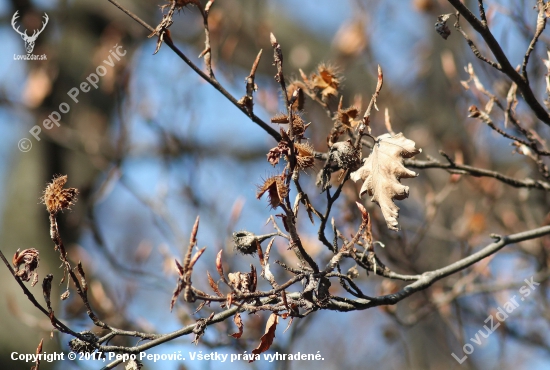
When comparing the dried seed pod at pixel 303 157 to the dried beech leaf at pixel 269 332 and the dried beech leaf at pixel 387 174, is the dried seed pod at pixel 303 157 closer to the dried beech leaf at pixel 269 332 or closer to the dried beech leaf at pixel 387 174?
the dried beech leaf at pixel 387 174

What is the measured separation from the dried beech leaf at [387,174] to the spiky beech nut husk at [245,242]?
272 millimetres

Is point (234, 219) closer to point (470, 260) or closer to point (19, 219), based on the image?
point (470, 260)

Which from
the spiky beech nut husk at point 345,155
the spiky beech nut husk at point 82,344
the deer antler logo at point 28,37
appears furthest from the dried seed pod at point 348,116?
the deer antler logo at point 28,37

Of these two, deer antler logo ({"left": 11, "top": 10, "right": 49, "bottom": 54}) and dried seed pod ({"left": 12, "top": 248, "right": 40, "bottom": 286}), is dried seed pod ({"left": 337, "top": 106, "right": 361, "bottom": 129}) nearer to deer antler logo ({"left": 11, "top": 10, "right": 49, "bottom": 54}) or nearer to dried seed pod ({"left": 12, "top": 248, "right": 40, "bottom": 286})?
dried seed pod ({"left": 12, "top": 248, "right": 40, "bottom": 286})

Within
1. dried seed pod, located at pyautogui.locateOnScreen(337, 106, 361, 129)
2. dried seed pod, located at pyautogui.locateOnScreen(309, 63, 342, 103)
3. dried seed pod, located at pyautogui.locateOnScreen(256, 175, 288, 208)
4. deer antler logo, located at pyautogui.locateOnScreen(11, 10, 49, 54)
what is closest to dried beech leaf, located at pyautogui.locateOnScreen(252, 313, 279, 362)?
dried seed pod, located at pyautogui.locateOnScreen(256, 175, 288, 208)

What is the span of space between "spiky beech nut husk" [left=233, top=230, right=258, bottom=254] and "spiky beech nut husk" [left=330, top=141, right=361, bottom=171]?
26 cm

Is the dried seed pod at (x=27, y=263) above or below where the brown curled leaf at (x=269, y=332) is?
above

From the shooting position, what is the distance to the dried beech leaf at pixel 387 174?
1.15 meters

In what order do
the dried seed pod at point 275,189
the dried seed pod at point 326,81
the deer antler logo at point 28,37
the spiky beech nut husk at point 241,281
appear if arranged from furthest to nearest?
the deer antler logo at point 28,37, the dried seed pod at point 326,81, the spiky beech nut husk at point 241,281, the dried seed pod at point 275,189

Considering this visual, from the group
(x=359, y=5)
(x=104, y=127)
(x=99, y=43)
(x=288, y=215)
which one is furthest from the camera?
(x=99, y=43)

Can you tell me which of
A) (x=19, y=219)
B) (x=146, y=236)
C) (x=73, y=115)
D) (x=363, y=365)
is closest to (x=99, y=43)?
(x=73, y=115)

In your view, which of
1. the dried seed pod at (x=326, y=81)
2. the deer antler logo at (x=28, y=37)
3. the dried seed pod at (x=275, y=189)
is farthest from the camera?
the deer antler logo at (x=28, y=37)

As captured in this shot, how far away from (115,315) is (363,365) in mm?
3648

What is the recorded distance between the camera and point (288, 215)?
108 cm
